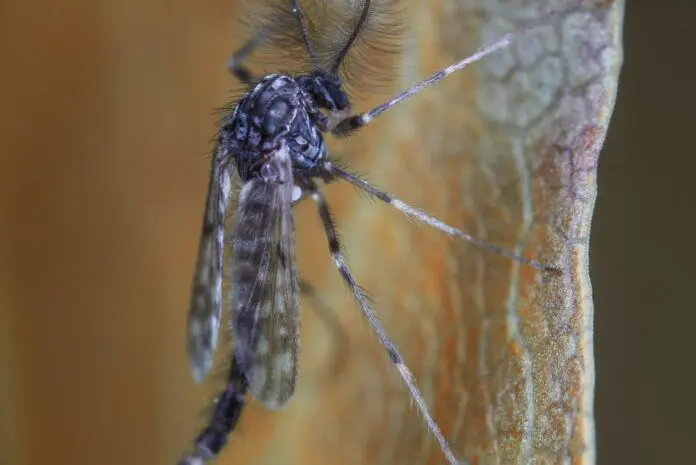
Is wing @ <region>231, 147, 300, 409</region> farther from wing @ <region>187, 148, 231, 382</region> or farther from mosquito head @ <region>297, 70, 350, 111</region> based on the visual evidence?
mosquito head @ <region>297, 70, 350, 111</region>

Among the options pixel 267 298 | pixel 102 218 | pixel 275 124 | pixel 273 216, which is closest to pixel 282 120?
pixel 275 124

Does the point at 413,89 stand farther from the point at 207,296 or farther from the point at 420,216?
the point at 207,296

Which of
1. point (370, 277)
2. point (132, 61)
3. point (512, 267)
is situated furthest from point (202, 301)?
point (132, 61)

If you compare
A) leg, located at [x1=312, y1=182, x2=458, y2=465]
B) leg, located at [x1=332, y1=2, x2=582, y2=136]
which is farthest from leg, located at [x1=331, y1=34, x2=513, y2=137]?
leg, located at [x1=312, y1=182, x2=458, y2=465]

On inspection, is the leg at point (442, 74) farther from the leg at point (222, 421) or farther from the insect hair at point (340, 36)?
the leg at point (222, 421)

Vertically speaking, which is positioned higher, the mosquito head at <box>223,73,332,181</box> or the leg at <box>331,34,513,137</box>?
the leg at <box>331,34,513,137</box>

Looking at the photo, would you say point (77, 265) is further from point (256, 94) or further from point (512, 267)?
point (512, 267)

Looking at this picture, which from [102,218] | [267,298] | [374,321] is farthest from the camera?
[102,218]
